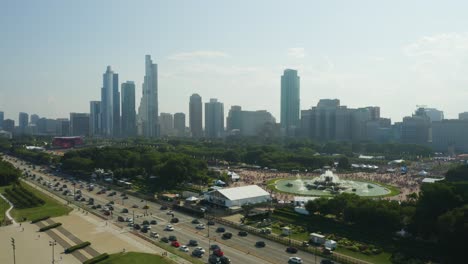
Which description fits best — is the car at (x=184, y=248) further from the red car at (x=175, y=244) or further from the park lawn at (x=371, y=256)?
the park lawn at (x=371, y=256)

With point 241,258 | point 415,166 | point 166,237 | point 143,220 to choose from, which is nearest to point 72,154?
point 143,220

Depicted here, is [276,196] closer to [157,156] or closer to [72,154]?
[157,156]

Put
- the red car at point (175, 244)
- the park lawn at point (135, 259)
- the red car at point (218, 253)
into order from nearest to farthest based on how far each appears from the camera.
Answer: the park lawn at point (135, 259)
the red car at point (218, 253)
the red car at point (175, 244)

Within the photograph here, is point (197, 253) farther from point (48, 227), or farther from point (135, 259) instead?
point (48, 227)

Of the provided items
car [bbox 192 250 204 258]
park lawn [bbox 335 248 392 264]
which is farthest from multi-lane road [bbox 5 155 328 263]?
park lawn [bbox 335 248 392 264]

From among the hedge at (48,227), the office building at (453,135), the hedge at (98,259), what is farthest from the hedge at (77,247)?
the office building at (453,135)

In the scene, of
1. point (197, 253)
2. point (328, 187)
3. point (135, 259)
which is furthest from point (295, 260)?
point (328, 187)

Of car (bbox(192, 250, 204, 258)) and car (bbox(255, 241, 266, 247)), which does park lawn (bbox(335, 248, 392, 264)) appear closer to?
car (bbox(255, 241, 266, 247))
